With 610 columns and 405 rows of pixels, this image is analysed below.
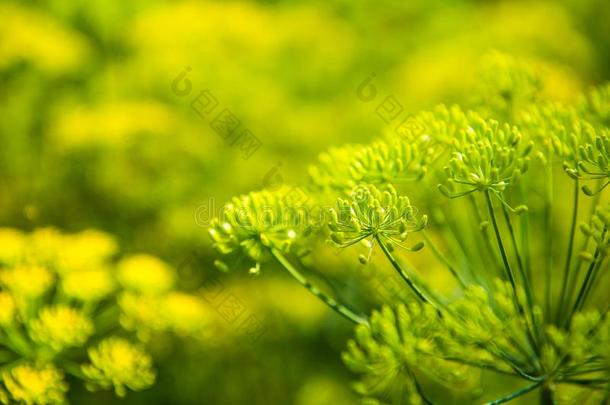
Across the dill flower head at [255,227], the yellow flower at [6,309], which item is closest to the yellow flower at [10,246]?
the yellow flower at [6,309]

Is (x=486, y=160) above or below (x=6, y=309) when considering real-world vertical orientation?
below

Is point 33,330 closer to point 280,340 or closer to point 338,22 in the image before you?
point 280,340

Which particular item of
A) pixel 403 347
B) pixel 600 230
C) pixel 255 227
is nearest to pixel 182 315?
pixel 255 227

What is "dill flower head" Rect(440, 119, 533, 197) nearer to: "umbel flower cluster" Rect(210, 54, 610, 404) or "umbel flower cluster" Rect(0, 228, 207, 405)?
"umbel flower cluster" Rect(210, 54, 610, 404)

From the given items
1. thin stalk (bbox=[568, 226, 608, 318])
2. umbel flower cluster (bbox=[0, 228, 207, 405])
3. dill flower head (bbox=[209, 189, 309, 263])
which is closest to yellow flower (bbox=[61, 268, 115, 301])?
umbel flower cluster (bbox=[0, 228, 207, 405])
